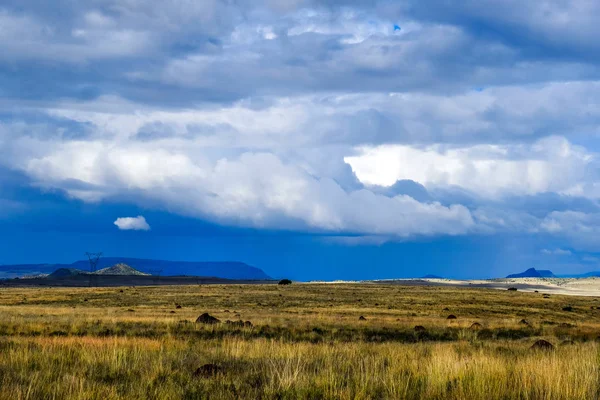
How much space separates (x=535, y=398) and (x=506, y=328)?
24.9 metres

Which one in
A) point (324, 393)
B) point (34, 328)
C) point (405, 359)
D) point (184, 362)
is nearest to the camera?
point (324, 393)

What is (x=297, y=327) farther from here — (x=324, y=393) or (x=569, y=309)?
(x=569, y=309)

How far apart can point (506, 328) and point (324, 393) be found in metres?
26.0

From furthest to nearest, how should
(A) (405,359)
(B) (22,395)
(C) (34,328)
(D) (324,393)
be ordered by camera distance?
1. (C) (34,328)
2. (A) (405,359)
3. (D) (324,393)
4. (B) (22,395)

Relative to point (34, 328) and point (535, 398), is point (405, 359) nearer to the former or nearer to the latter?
point (535, 398)

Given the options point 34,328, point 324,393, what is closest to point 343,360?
point 324,393

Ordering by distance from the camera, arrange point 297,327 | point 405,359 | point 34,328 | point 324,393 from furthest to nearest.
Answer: point 297,327 < point 34,328 < point 405,359 < point 324,393

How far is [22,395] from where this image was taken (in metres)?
9.53

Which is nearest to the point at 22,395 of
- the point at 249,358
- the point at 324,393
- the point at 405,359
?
the point at 324,393

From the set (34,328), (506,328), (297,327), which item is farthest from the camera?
(506,328)

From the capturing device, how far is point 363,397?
1003cm

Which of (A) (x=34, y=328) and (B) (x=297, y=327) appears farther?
(B) (x=297, y=327)

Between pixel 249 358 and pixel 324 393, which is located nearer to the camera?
pixel 324 393

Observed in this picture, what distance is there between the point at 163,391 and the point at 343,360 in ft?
19.9
